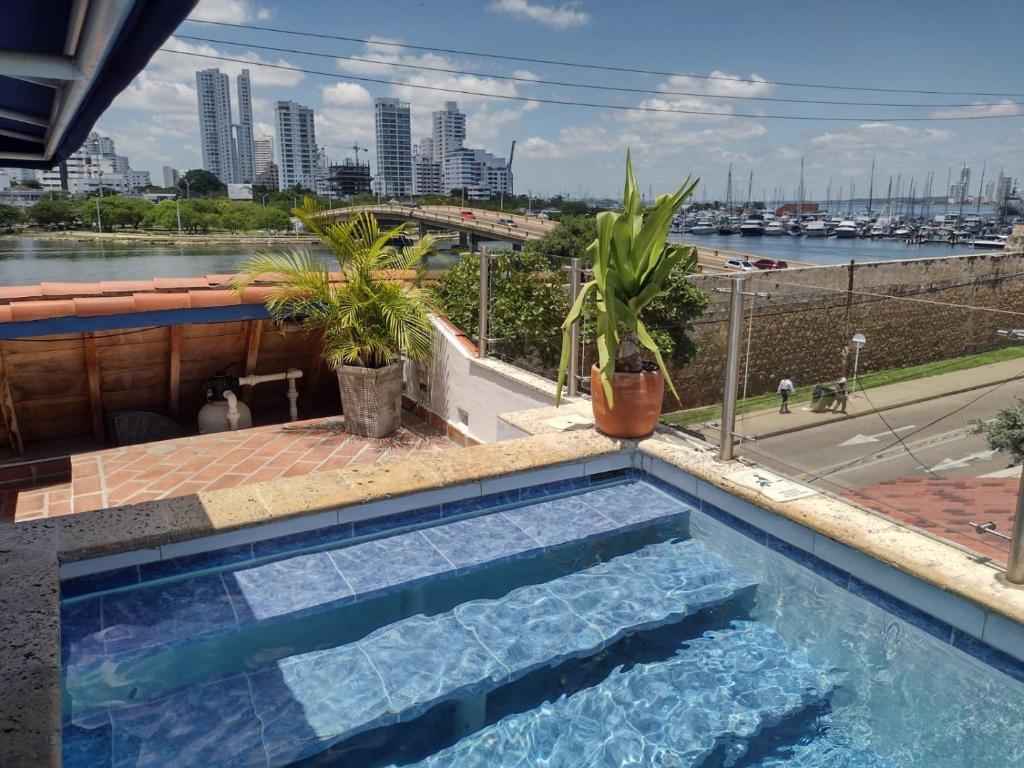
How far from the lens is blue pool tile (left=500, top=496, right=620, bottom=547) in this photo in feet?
12.1

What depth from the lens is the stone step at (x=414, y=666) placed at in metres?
2.30

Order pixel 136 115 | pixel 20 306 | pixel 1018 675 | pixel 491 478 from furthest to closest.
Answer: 1. pixel 136 115
2. pixel 20 306
3. pixel 491 478
4. pixel 1018 675

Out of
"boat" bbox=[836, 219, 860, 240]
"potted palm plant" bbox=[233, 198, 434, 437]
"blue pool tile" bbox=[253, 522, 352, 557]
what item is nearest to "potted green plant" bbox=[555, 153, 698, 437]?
"blue pool tile" bbox=[253, 522, 352, 557]

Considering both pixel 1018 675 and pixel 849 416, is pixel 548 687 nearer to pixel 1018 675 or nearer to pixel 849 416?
pixel 1018 675

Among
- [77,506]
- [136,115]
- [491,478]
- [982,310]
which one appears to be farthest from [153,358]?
[136,115]

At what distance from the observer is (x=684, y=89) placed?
48.4m

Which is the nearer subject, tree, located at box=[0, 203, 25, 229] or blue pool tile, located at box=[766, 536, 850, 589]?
blue pool tile, located at box=[766, 536, 850, 589]

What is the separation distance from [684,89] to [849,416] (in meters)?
50.0

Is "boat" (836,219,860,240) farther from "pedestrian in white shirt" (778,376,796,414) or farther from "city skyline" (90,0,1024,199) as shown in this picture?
"pedestrian in white shirt" (778,376,796,414)

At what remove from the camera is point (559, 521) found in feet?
12.7

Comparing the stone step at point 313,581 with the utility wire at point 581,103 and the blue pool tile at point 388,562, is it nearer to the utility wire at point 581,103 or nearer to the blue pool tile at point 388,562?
the blue pool tile at point 388,562

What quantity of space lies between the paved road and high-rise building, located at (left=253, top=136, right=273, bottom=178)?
→ 205 m

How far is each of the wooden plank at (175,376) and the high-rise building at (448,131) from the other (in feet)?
434

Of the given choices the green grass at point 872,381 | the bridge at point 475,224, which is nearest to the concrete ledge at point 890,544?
the green grass at point 872,381
